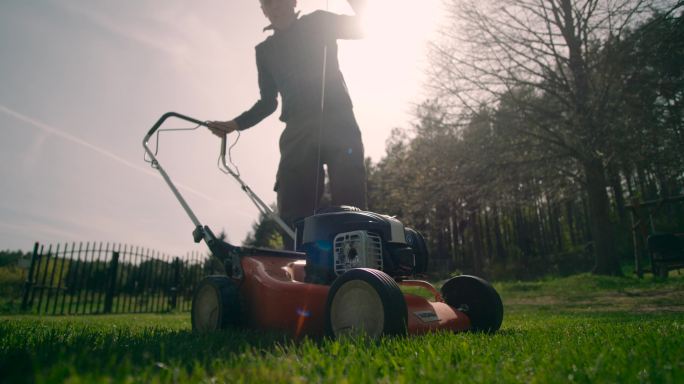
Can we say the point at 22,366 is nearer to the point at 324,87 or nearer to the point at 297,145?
the point at 297,145

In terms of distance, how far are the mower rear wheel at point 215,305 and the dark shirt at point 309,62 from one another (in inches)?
58.0

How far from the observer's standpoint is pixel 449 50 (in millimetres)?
11992

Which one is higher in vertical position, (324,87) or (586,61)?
(586,61)

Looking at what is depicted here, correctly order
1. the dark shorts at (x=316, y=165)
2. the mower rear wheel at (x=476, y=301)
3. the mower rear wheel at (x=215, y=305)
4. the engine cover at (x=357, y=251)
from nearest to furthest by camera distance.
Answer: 1. the engine cover at (x=357, y=251)
2. the mower rear wheel at (x=215, y=305)
3. the mower rear wheel at (x=476, y=301)
4. the dark shorts at (x=316, y=165)

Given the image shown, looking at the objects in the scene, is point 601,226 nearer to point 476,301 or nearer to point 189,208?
point 476,301

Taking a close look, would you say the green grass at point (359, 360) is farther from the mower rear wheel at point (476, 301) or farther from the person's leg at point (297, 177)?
the person's leg at point (297, 177)

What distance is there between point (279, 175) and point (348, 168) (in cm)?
68

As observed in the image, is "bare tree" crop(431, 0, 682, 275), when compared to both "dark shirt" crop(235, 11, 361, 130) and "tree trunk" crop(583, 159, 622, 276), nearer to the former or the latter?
"tree trunk" crop(583, 159, 622, 276)

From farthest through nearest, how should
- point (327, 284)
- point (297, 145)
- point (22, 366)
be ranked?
point (297, 145) < point (327, 284) < point (22, 366)

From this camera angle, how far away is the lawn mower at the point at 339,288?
2.20 m

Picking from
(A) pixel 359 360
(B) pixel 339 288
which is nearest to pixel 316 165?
(B) pixel 339 288

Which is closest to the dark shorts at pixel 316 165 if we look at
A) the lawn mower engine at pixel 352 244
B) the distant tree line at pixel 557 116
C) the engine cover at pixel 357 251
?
the lawn mower engine at pixel 352 244

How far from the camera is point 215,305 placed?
300cm

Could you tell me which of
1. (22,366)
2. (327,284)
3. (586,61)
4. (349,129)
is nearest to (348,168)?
(349,129)
